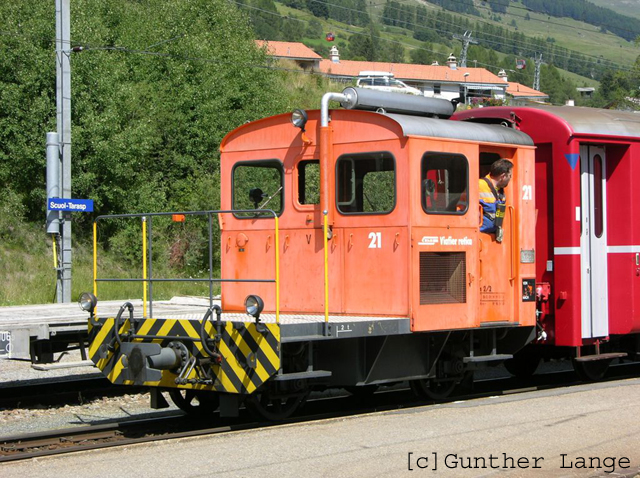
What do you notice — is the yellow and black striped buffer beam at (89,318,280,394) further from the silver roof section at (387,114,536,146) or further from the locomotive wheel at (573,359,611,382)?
the locomotive wheel at (573,359,611,382)

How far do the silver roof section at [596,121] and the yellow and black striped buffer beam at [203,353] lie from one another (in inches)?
210

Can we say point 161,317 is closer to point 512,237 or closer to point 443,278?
point 443,278

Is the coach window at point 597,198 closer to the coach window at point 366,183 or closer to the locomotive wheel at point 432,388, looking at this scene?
the locomotive wheel at point 432,388

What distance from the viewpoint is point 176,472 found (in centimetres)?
684

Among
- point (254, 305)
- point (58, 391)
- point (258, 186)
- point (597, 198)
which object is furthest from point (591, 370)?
point (58, 391)

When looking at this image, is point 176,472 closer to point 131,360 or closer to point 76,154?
point 131,360

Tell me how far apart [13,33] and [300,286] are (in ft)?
80.0

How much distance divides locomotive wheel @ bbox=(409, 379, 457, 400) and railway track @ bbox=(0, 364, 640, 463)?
13 centimetres

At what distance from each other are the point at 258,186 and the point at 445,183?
7.23ft

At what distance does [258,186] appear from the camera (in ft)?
33.6

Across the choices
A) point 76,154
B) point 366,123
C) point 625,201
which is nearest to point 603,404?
point 625,201

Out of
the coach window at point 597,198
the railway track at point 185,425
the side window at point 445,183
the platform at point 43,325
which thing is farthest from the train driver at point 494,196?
the platform at point 43,325

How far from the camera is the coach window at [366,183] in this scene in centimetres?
926

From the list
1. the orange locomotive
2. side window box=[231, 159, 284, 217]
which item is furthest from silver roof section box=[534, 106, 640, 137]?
side window box=[231, 159, 284, 217]
